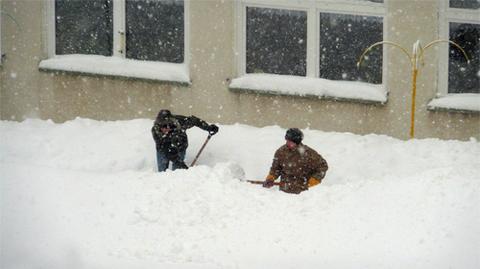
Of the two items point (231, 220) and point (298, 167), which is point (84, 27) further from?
point (231, 220)

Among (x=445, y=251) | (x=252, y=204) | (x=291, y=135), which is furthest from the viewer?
(x=291, y=135)

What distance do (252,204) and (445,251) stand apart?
231cm

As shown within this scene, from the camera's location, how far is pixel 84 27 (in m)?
14.6

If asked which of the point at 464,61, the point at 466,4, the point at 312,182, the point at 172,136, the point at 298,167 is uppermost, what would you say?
the point at 466,4

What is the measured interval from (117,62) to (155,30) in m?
0.74

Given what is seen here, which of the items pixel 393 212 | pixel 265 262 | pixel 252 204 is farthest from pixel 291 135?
pixel 265 262

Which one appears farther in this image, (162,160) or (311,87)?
(311,87)

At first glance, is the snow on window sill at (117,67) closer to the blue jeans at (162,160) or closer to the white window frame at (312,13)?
the white window frame at (312,13)

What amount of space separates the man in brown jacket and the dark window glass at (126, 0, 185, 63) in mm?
3324

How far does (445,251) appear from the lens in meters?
8.73

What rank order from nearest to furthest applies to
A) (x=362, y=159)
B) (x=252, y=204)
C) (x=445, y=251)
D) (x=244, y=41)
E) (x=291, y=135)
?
(x=445, y=251), (x=252, y=204), (x=291, y=135), (x=362, y=159), (x=244, y=41)

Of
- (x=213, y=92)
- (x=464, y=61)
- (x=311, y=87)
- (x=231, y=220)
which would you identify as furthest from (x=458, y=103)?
(x=231, y=220)

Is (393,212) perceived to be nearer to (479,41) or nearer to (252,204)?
(252,204)

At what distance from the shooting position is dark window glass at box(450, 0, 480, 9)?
13164 millimetres
